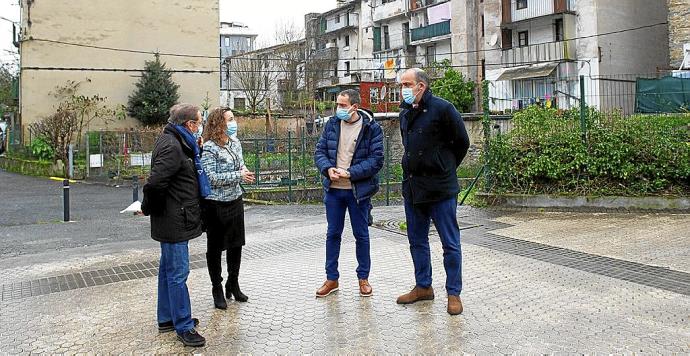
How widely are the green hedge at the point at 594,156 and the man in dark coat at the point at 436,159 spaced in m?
6.39

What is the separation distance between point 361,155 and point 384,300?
134 centimetres

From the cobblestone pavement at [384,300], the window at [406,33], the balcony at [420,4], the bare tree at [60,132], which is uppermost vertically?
the balcony at [420,4]

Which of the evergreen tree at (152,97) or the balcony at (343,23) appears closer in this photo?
the evergreen tree at (152,97)

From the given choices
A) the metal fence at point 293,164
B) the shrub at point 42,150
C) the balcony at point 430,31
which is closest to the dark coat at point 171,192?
the metal fence at point 293,164

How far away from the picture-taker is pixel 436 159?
5.20 meters

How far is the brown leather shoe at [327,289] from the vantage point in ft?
18.9

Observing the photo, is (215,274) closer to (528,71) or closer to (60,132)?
(60,132)

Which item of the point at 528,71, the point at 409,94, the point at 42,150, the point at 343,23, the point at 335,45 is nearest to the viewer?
the point at 409,94

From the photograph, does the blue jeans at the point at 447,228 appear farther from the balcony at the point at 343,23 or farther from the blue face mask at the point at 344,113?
the balcony at the point at 343,23

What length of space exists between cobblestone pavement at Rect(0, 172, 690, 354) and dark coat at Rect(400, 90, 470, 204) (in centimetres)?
103

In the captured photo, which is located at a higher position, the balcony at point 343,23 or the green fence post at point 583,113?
the balcony at point 343,23

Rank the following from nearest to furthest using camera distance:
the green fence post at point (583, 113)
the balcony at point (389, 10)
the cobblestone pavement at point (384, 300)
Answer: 1. the cobblestone pavement at point (384, 300)
2. the green fence post at point (583, 113)
3. the balcony at point (389, 10)

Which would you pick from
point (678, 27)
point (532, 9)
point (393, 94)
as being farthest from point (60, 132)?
point (678, 27)

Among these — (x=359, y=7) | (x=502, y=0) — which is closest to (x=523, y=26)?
(x=502, y=0)
